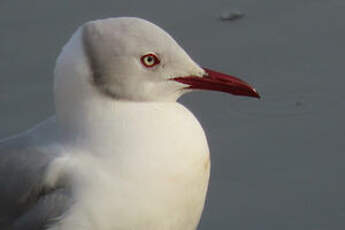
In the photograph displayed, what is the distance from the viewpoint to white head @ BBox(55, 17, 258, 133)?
2.42 m

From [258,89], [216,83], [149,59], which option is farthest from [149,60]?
[258,89]

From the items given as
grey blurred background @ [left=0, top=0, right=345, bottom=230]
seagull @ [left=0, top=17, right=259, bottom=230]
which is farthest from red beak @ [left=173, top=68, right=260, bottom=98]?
grey blurred background @ [left=0, top=0, right=345, bottom=230]

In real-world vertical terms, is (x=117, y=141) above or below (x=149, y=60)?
below

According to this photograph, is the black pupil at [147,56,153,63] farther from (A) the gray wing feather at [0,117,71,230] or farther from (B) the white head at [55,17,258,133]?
(A) the gray wing feather at [0,117,71,230]

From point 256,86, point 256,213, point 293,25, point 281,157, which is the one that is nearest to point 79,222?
point 256,213

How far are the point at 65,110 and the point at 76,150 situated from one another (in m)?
0.10

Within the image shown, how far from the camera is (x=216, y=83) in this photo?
8.40 feet

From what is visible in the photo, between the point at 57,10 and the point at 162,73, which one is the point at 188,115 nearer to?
the point at 162,73

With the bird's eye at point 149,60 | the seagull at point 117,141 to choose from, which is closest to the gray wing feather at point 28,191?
the seagull at point 117,141

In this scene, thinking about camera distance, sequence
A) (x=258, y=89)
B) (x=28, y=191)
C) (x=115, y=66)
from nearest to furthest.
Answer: (x=115, y=66) < (x=28, y=191) < (x=258, y=89)

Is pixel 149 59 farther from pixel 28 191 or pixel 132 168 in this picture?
pixel 28 191

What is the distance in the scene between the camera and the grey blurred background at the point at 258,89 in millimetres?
3117

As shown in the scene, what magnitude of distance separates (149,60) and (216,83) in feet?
0.67

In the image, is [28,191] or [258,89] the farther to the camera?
[258,89]
